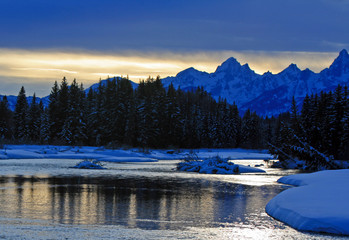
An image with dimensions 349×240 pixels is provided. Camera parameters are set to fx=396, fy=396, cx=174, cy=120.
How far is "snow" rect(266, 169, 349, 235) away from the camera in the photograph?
42.8 feet

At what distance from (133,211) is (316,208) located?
6984mm

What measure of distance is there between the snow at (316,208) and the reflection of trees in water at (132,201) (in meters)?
1.46

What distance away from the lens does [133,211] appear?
15.9 meters

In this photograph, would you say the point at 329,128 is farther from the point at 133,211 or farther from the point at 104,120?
the point at 133,211

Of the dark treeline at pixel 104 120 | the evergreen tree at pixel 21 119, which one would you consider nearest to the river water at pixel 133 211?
the dark treeline at pixel 104 120

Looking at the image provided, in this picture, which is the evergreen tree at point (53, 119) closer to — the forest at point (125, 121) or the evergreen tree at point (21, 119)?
the forest at point (125, 121)

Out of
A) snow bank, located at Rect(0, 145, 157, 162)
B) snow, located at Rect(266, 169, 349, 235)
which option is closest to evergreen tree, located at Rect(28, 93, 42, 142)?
snow bank, located at Rect(0, 145, 157, 162)

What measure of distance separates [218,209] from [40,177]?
15.0 meters

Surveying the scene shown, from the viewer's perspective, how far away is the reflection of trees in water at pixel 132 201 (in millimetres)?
14374

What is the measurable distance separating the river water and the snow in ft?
1.62

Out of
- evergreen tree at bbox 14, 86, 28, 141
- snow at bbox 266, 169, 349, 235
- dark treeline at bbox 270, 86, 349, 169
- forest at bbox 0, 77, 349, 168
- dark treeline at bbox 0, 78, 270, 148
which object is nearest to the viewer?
snow at bbox 266, 169, 349, 235

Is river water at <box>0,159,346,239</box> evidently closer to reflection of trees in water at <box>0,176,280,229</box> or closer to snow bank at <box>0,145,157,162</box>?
reflection of trees in water at <box>0,176,280,229</box>

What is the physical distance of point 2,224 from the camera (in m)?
12.7

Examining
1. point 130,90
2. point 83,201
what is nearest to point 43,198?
point 83,201
